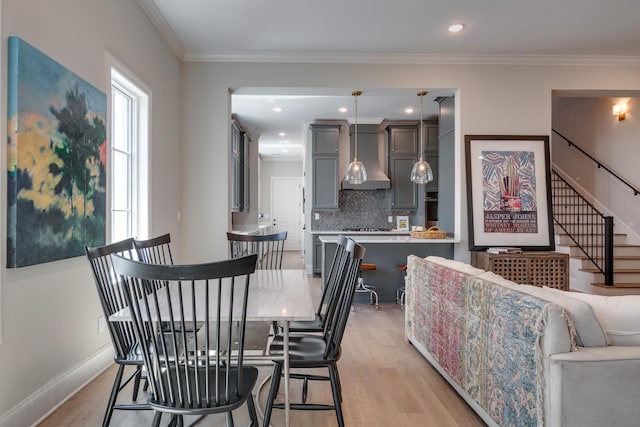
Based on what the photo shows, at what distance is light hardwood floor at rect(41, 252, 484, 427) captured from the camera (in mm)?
2166

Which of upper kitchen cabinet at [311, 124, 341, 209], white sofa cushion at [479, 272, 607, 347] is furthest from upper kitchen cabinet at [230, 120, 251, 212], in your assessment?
white sofa cushion at [479, 272, 607, 347]

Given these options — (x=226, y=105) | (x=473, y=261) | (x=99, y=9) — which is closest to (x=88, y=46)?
(x=99, y=9)

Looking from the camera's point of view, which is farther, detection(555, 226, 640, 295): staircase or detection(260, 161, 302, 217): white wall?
detection(260, 161, 302, 217): white wall

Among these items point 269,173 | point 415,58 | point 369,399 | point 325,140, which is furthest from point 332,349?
point 269,173

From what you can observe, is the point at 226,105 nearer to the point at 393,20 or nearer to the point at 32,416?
the point at 393,20

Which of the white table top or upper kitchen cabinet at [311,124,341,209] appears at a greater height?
upper kitchen cabinet at [311,124,341,209]

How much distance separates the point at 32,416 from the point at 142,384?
621 mm

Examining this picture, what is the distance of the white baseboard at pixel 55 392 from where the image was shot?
1.99 m

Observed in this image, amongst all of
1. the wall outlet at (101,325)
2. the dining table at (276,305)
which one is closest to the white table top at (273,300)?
the dining table at (276,305)

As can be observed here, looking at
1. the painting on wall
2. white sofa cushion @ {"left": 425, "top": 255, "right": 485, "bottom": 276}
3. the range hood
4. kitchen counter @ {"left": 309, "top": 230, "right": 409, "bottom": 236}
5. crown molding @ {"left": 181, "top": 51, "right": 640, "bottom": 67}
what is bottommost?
white sofa cushion @ {"left": 425, "top": 255, "right": 485, "bottom": 276}

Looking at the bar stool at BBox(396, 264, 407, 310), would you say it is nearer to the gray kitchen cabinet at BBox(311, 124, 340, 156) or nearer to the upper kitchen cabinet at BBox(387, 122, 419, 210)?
the upper kitchen cabinet at BBox(387, 122, 419, 210)

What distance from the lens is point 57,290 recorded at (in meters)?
2.30

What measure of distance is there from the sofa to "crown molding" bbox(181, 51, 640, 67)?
10.1 feet

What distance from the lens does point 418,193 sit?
7316mm
